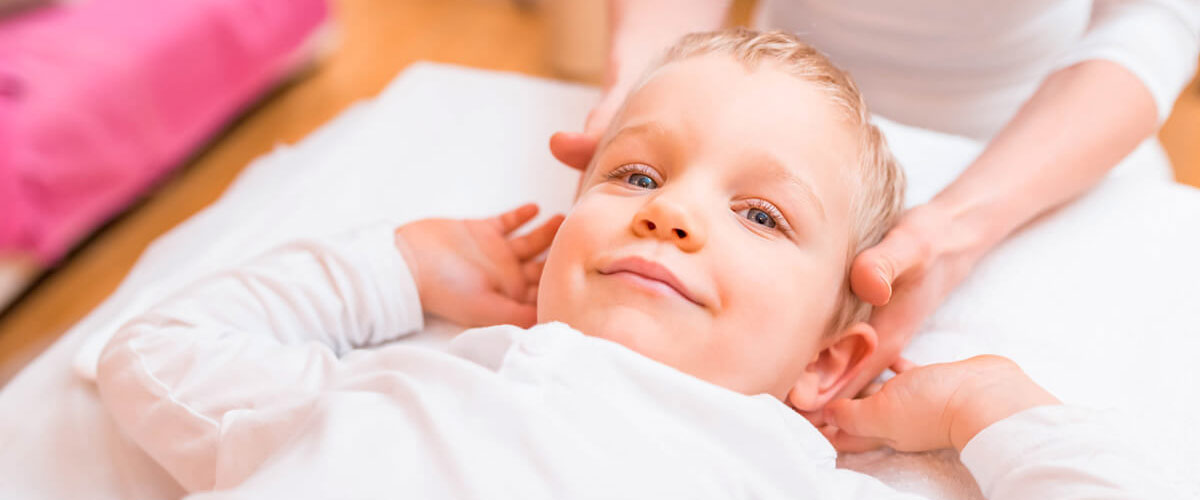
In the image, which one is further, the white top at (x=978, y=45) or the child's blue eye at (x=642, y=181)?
the white top at (x=978, y=45)

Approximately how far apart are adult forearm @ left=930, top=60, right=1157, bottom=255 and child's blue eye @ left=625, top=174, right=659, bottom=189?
312mm

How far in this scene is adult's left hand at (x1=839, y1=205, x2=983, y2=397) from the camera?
786 millimetres

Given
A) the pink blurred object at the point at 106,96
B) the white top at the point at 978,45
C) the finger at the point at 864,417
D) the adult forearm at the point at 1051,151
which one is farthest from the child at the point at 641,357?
the pink blurred object at the point at 106,96

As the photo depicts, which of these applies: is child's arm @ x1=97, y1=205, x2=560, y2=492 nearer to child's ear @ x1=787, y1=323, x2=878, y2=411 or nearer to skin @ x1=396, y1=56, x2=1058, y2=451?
skin @ x1=396, y1=56, x2=1058, y2=451

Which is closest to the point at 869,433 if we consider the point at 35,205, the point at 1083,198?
the point at 1083,198

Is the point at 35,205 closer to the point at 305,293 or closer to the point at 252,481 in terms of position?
the point at 305,293

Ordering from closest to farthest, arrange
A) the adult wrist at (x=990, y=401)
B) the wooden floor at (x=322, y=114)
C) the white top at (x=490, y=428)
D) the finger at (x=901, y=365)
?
the white top at (x=490, y=428), the adult wrist at (x=990, y=401), the finger at (x=901, y=365), the wooden floor at (x=322, y=114)

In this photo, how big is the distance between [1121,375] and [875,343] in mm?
269

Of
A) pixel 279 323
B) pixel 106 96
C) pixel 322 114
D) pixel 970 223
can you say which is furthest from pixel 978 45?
pixel 322 114

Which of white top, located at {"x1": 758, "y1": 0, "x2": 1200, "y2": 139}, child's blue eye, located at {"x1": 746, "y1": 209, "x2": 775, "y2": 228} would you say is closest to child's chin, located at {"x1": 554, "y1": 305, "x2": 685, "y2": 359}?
child's blue eye, located at {"x1": 746, "y1": 209, "x2": 775, "y2": 228}

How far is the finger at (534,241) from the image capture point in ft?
3.21

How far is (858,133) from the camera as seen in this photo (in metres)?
0.84

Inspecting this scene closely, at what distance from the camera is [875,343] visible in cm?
79

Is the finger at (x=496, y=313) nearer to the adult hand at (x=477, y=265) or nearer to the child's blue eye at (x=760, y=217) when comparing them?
the adult hand at (x=477, y=265)
